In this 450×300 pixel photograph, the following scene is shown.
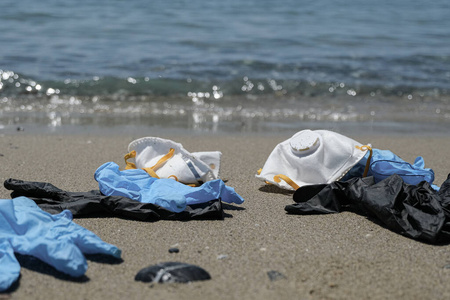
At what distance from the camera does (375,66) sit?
39.1ft

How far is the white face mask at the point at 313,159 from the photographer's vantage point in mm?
4297

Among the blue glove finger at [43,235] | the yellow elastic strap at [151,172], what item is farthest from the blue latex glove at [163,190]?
the blue glove finger at [43,235]

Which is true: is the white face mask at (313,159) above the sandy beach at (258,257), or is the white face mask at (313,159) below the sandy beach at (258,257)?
above

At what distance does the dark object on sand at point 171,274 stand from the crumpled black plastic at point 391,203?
1256mm

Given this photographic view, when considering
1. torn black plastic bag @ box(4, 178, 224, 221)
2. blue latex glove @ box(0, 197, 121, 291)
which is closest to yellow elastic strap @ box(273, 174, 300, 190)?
torn black plastic bag @ box(4, 178, 224, 221)

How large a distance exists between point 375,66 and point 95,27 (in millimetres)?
7547

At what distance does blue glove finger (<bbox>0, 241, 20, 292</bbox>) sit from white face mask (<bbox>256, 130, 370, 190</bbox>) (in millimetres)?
2176

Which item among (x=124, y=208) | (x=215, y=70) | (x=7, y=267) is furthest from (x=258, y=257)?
(x=215, y=70)

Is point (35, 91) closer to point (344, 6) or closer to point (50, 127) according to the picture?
point (50, 127)

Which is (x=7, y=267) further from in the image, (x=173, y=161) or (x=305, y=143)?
(x=305, y=143)

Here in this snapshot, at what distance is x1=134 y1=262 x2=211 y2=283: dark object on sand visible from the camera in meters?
2.78

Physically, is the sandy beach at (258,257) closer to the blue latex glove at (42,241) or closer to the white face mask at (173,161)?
the blue latex glove at (42,241)

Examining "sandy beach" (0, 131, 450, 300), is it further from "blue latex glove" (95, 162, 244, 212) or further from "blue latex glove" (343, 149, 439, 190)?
"blue latex glove" (343, 149, 439, 190)

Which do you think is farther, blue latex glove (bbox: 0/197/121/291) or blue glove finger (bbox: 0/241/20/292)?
blue latex glove (bbox: 0/197/121/291)
